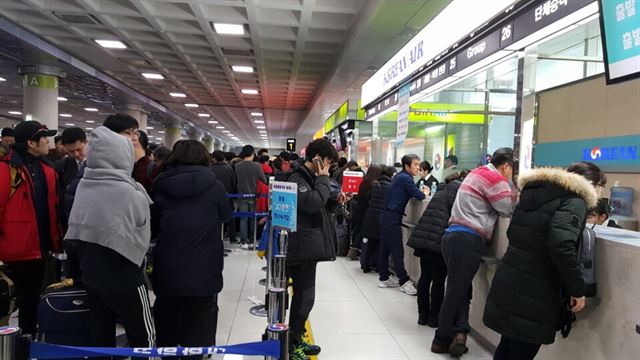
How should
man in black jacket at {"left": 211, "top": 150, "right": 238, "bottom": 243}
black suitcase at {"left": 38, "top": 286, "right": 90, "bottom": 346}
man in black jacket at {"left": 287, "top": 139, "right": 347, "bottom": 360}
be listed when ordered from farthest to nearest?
man in black jacket at {"left": 211, "top": 150, "right": 238, "bottom": 243}
man in black jacket at {"left": 287, "top": 139, "right": 347, "bottom": 360}
black suitcase at {"left": 38, "top": 286, "right": 90, "bottom": 346}

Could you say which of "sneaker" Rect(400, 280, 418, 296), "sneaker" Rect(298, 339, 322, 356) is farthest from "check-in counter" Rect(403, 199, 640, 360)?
"sneaker" Rect(400, 280, 418, 296)

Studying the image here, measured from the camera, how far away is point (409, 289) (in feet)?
16.8

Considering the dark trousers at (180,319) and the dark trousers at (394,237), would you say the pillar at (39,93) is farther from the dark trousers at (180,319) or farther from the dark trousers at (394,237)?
the dark trousers at (180,319)

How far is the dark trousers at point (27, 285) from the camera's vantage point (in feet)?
9.53

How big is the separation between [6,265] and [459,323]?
317 centimetres

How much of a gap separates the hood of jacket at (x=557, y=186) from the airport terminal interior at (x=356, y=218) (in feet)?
0.05

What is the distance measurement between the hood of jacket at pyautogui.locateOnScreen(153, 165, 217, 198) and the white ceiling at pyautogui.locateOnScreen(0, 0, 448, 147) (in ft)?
12.5

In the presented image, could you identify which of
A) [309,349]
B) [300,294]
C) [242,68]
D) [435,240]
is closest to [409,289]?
[435,240]

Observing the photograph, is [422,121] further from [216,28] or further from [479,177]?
[479,177]

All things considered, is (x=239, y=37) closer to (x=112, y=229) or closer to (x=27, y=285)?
(x=27, y=285)

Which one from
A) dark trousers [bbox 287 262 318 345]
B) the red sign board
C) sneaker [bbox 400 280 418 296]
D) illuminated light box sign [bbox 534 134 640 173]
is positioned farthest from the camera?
the red sign board

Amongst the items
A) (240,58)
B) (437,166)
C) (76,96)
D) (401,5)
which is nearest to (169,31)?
(240,58)

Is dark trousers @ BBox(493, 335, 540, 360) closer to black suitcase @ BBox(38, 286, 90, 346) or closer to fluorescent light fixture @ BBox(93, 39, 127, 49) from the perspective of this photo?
black suitcase @ BBox(38, 286, 90, 346)

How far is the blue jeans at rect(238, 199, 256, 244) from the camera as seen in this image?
7469 mm
